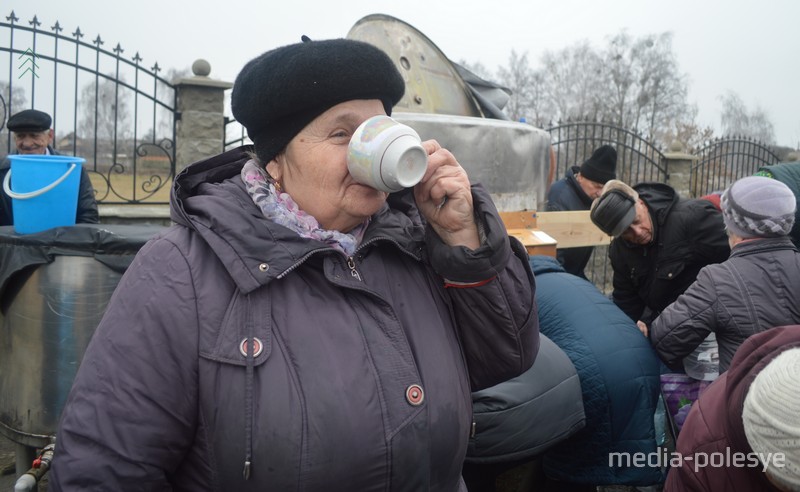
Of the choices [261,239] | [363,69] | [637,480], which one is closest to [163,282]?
[261,239]

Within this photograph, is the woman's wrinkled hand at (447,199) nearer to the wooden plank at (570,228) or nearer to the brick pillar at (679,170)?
the wooden plank at (570,228)

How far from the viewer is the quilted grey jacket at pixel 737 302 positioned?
2.67m

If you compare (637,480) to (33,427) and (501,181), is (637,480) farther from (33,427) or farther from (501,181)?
(33,427)

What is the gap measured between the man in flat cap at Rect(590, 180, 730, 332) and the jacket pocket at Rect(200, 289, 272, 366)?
2.42 m

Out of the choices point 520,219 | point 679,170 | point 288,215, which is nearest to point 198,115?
point 520,219

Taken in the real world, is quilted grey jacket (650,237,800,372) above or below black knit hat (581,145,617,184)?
below

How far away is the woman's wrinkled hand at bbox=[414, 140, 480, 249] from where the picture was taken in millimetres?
1372

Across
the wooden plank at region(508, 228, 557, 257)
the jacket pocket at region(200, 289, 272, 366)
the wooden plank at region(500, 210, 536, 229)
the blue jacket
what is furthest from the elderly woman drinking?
the wooden plank at region(500, 210, 536, 229)

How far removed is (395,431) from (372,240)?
0.41 metres

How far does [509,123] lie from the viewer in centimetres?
421

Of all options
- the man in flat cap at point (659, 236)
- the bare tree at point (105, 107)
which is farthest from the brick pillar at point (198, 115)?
the man in flat cap at point (659, 236)

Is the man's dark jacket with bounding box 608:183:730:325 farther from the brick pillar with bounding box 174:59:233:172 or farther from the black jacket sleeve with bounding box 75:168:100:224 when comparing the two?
the brick pillar with bounding box 174:59:233:172

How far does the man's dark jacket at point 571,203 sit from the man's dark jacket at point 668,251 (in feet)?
5.34

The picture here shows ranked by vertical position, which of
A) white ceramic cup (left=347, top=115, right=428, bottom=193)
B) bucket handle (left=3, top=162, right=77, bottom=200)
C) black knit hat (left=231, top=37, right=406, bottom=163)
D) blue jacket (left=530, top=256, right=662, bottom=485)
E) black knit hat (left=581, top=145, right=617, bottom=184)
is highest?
black knit hat (left=231, top=37, right=406, bottom=163)
